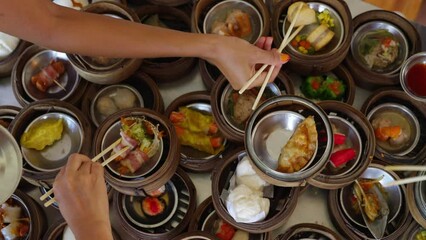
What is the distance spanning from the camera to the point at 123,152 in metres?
2.70

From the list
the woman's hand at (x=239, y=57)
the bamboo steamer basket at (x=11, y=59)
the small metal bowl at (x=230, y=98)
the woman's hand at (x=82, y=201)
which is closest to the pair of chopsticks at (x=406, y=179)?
the small metal bowl at (x=230, y=98)

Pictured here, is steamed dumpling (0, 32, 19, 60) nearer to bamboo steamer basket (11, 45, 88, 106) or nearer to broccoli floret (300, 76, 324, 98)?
bamboo steamer basket (11, 45, 88, 106)

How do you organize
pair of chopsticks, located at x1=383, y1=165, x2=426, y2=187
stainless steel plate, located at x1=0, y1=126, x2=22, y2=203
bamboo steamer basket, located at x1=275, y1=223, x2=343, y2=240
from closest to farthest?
stainless steel plate, located at x1=0, y1=126, x2=22, y2=203
pair of chopsticks, located at x1=383, y1=165, x2=426, y2=187
bamboo steamer basket, located at x1=275, y1=223, x2=343, y2=240

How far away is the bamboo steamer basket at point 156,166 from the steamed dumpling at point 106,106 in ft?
1.61

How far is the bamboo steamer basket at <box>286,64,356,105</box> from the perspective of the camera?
3305 millimetres

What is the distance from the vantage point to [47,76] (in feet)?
11.1

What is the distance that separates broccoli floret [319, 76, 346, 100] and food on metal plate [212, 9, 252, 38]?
2.35ft

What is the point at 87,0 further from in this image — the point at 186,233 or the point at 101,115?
the point at 186,233

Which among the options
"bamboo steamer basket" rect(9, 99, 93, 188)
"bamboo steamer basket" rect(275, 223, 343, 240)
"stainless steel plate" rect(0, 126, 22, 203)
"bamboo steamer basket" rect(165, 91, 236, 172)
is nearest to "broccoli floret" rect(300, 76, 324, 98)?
"bamboo steamer basket" rect(165, 91, 236, 172)

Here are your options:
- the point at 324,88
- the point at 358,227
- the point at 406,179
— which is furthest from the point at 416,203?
the point at 324,88

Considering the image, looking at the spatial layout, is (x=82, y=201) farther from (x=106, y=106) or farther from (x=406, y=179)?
(x=406, y=179)

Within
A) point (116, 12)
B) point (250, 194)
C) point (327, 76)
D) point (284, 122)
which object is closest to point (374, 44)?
point (327, 76)

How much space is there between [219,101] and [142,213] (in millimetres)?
971

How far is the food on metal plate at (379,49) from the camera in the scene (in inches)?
135
